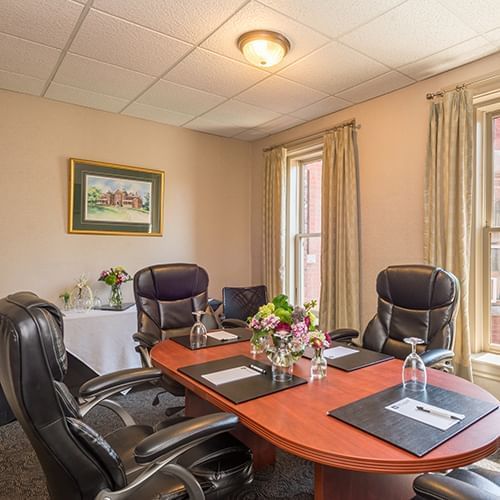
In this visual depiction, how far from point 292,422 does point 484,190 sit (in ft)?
8.04

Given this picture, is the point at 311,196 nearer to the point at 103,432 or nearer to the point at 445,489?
the point at 103,432

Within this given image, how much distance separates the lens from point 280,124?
A: 159 inches

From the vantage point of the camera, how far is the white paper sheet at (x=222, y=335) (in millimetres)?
2372

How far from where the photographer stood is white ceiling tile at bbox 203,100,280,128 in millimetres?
3520

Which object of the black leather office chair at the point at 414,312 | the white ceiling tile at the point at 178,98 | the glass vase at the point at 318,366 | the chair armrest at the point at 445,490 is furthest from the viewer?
the white ceiling tile at the point at 178,98

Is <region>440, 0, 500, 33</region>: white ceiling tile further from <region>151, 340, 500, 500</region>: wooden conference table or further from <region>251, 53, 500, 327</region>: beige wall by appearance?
<region>151, 340, 500, 500</region>: wooden conference table

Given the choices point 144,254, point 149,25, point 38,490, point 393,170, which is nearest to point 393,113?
point 393,170

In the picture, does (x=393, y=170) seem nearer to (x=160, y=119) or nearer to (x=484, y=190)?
(x=484, y=190)

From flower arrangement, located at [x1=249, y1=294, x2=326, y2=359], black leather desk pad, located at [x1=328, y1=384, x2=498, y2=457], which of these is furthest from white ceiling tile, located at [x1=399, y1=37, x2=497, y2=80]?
black leather desk pad, located at [x1=328, y1=384, x2=498, y2=457]

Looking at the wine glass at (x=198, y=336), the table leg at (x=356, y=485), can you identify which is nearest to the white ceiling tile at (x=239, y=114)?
the wine glass at (x=198, y=336)

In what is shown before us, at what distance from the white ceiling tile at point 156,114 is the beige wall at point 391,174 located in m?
1.59

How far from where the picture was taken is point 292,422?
4.06ft

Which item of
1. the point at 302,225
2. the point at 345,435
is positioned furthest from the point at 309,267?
the point at 345,435

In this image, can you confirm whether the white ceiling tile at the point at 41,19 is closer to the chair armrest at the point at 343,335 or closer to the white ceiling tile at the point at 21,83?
the white ceiling tile at the point at 21,83
